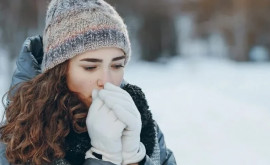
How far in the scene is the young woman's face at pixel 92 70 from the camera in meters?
2.07

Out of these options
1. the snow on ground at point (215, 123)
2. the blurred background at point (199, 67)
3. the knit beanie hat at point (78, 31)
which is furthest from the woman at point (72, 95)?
the snow on ground at point (215, 123)

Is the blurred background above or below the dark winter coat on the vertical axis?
below

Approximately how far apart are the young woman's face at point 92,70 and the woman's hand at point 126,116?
0.08 metres

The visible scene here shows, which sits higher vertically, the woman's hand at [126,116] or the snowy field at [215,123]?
the woman's hand at [126,116]

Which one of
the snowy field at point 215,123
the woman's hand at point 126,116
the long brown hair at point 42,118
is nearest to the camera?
the woman's hand at point 126,116

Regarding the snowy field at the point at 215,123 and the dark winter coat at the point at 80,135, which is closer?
the dark winter coat at the point at 80,135

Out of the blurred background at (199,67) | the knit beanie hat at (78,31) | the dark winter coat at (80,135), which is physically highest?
the knit beanie hat at (78,31)

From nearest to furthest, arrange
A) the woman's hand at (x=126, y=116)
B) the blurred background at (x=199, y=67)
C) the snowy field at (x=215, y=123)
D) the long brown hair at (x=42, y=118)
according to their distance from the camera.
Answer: the woman's hand at (x=126, y=116)
the long brown hair at (x=42, y=118)
the snowy field at (x=215, y=123)
the blurred background at (x=199, y=67)

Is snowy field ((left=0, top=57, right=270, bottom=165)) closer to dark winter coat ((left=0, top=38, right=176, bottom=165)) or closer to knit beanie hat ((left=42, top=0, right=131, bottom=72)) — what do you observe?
dark winter coat ((left=0, top=38, right=176, bottom=165))

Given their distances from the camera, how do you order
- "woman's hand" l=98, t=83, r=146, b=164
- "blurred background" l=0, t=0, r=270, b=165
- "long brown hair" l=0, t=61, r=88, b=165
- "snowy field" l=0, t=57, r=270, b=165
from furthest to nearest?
"blurred background" l=0, t=0, r=270, b=165 < "snowy field" l=0, t=57, r=270, b=165 < "long brown hair" l=0, t=61, r=88, b=165 < "woman's hand" l=98, t=83, r=146, b=164

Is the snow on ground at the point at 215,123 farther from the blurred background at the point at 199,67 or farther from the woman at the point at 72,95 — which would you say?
the woman at the point at 72,95

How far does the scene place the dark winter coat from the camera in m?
2.10

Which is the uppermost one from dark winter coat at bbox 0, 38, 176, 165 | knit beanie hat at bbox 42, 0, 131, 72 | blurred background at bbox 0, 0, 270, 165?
knit beanie hat at bbox 42, 0, 131, 72

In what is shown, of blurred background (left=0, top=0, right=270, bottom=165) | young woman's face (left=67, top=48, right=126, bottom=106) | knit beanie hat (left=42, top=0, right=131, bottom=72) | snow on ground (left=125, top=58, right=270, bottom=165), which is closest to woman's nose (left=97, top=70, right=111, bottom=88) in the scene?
young woman's face (left=67, top=48, right=126, bottom=106)
